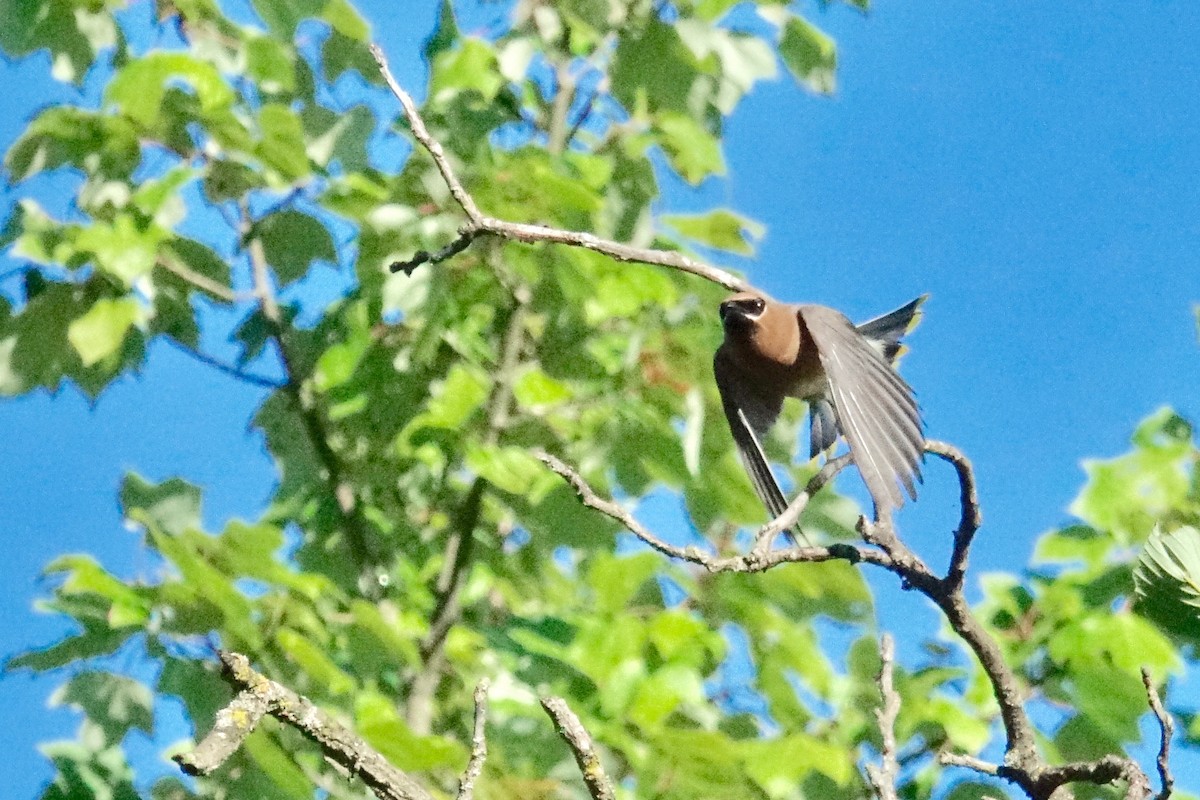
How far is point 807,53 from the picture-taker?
3.02 meters

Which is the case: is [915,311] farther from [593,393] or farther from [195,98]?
[195,98]

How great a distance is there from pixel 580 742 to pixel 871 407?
78 centimetres

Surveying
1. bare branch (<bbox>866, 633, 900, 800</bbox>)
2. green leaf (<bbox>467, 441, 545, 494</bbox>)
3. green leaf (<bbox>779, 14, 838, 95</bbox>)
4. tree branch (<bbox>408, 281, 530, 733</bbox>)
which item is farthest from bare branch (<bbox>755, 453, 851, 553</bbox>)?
green leaf (<bbox>779, 14, 838, 95</bbox>)

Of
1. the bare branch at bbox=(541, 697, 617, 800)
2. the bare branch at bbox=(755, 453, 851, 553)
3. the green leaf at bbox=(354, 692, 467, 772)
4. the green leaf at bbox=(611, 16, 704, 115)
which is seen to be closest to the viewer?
the bare branch at bbox=(541, 697, 617, 800)

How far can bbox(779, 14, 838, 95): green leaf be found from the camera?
301 cm

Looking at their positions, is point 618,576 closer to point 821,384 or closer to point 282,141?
point 821,384

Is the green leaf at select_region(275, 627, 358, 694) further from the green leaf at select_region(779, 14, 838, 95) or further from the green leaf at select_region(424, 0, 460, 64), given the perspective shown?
the green leaf at select_region(779, 14, 838, 95)

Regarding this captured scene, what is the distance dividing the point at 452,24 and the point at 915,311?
1202mm

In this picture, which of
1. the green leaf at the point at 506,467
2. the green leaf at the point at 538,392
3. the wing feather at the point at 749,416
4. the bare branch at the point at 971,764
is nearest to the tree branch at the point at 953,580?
the bare branch at the point at 971,764

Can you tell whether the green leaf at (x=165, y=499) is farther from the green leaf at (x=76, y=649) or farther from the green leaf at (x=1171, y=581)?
the green leaf at (x=1171, y=581)

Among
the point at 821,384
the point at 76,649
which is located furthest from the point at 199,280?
the point at 821,384

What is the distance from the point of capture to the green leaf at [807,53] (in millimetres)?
3008

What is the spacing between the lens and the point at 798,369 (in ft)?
6.93

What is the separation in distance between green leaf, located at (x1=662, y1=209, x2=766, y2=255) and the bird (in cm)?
44
